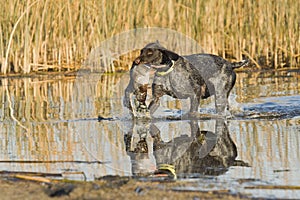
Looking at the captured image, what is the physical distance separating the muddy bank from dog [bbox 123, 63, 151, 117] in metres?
3.69

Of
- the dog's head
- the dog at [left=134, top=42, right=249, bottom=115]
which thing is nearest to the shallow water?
the dog at [left=134, top=42, right=249, bottom=115]

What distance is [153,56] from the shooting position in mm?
9062

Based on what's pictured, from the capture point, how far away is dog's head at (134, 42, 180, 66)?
9047 millimetres

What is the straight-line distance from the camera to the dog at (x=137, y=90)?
30.1ft

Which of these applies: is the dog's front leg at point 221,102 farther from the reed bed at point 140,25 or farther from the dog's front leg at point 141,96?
the reed bed at point 140,25

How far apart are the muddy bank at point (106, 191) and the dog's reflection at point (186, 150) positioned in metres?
0.60

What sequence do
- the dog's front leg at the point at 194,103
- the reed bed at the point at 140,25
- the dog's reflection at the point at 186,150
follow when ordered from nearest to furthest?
1. the dog's reflection at the point at 186,150
2. the dog's front leg at the point at 194,103
3. the reed bed at the point at 140,25

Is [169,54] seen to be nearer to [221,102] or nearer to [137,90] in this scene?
[137,90]

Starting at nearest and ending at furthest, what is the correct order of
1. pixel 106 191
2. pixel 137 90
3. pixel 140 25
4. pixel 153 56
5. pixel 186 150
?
pixel 106 191 → pixel 186 150 → pixel 153 56 → pixel 137 90 → pixel 140 25

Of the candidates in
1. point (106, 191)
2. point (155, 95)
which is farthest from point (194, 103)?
point (106, 191)

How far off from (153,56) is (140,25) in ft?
22.8

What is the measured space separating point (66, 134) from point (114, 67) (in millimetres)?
7965

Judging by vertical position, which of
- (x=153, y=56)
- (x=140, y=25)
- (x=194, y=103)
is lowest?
(x=194, y=103)

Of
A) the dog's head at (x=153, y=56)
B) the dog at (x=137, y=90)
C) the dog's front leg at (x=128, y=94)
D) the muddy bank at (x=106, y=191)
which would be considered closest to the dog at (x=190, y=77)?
the dog's head at (x=153, y=56)
